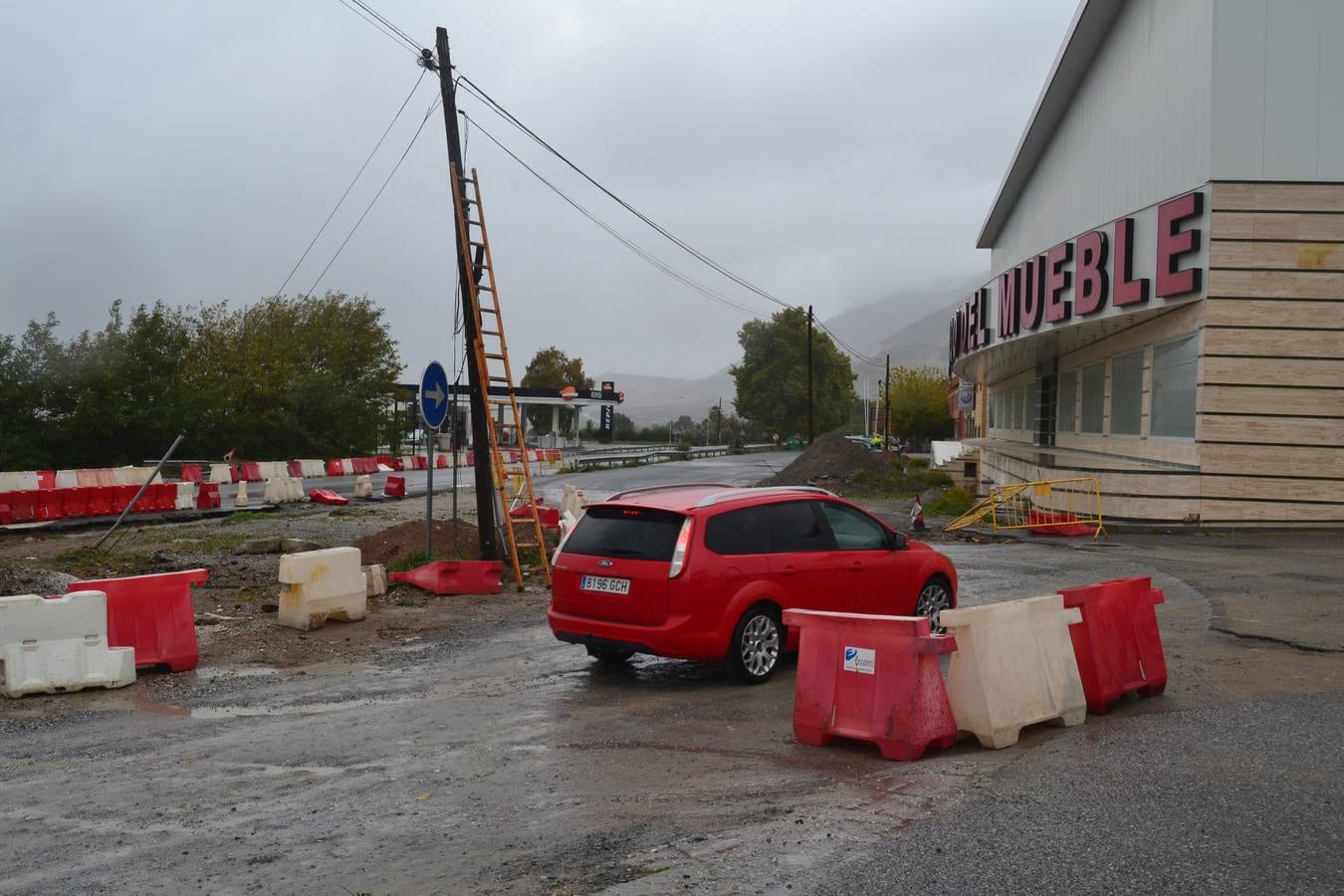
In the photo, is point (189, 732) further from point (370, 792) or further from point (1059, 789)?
point (1059, 789)

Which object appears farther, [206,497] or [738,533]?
A: [206,497]

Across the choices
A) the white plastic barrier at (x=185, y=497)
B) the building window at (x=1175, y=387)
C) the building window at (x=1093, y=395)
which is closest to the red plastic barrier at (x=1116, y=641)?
the building window at (x=1175, y=387)

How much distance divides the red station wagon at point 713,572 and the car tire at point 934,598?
0.57 metres

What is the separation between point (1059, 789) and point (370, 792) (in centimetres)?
360

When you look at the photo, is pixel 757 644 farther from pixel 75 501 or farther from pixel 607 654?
pixel 75 501

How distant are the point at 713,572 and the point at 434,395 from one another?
655cm

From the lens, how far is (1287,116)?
747 inches

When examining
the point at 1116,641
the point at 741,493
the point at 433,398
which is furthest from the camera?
the point at 433,398

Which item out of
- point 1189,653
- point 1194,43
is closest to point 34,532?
point 1189,653

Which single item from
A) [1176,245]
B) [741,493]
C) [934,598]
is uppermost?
[1176,245]

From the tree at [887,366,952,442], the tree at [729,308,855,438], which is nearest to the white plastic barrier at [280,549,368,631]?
the tree at [887,366,952,442]

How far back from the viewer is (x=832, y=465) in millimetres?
37656

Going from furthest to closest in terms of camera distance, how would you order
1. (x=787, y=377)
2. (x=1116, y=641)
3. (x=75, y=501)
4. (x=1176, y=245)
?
1. (x=787, y=377)
2. (x=75, y=501)
3. (x=1176, y=245)
4. (x=1116, y=641)

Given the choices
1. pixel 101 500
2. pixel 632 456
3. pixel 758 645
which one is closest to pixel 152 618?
pixel 758 645
